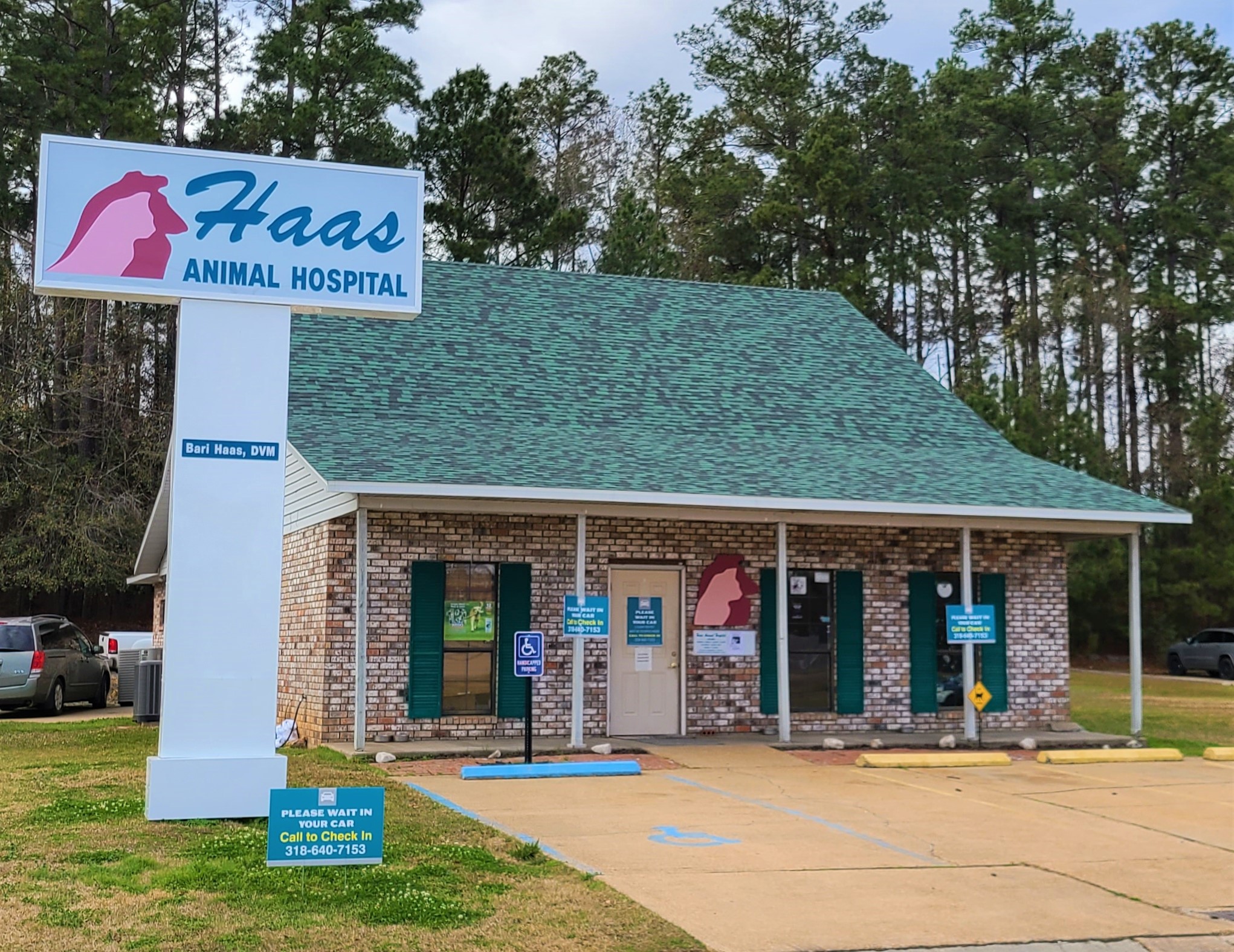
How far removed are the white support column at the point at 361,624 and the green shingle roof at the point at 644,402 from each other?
0.70 m

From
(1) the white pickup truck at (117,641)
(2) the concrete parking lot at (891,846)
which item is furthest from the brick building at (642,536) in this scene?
(1) the white pickup truck at (117,641)

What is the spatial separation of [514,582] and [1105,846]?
7977 mm

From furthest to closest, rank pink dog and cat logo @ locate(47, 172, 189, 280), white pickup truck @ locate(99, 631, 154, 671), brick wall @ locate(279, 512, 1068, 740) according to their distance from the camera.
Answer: white pickup truck @ locate(99, 631, 154, 671), brick wall @ locate(279, 512, 1068, 740), pink dog and cat logo @ locate(47, 172, 189, 280)

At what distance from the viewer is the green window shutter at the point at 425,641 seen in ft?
51.5

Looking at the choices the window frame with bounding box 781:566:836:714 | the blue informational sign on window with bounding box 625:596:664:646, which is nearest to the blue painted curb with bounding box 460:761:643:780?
the blue informational sign on window with bounding box 625:596:664:646

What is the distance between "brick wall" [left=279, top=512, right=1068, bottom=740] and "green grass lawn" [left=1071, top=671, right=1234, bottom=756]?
212 centimetres

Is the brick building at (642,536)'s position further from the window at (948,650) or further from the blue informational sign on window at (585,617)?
the blue informational sign on window at (585,617)

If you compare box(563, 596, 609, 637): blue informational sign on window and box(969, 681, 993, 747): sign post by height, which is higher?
box(563, 596, 609, 637): blue informational sign on window

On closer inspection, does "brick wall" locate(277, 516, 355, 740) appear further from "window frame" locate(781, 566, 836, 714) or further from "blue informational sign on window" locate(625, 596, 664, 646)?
"window frame" locate(781, 566, 836, 714)

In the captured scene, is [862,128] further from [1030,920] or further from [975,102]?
[1030,920]

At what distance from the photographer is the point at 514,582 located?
53.2ft

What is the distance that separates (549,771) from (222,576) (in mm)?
4808

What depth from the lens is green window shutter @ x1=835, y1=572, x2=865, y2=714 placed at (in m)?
17.4

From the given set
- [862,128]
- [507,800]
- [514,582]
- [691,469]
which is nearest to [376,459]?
[514,582]
